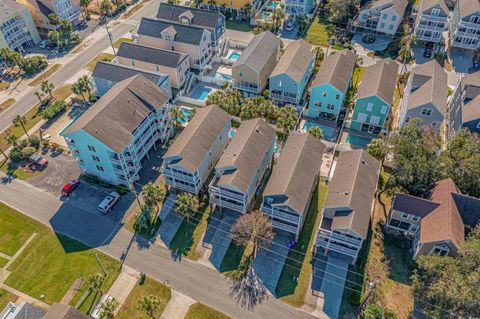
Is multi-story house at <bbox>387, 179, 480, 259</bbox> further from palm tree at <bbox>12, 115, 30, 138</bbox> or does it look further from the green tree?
palm tree at <bbox>12, 115, 30, 138</bbox>

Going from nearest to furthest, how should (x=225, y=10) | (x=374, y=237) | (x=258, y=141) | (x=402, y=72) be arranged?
(x=374, y=237)
(x=258, y=141)
(x=402, y=72)
(x=225, y=10)

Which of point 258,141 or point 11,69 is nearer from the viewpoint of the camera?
point 258,141

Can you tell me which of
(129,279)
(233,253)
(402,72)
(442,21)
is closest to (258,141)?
(233,253)

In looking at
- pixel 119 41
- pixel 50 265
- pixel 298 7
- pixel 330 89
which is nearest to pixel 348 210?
pixel 330 89

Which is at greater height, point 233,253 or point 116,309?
point 233,253

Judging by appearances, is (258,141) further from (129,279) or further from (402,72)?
(402,72)

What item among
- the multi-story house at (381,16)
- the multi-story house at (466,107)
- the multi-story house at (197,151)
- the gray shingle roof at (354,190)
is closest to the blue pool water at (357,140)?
the gray shingle roof at (354,190)

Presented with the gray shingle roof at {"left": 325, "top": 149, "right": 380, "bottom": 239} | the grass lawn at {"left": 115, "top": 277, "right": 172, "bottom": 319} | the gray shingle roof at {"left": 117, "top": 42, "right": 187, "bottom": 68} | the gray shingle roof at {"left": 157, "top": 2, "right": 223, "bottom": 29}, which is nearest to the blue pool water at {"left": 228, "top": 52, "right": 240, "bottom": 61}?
the gray shingle roof at {"left": 157, "top": 2, "right": 223, "bottom": 29}
